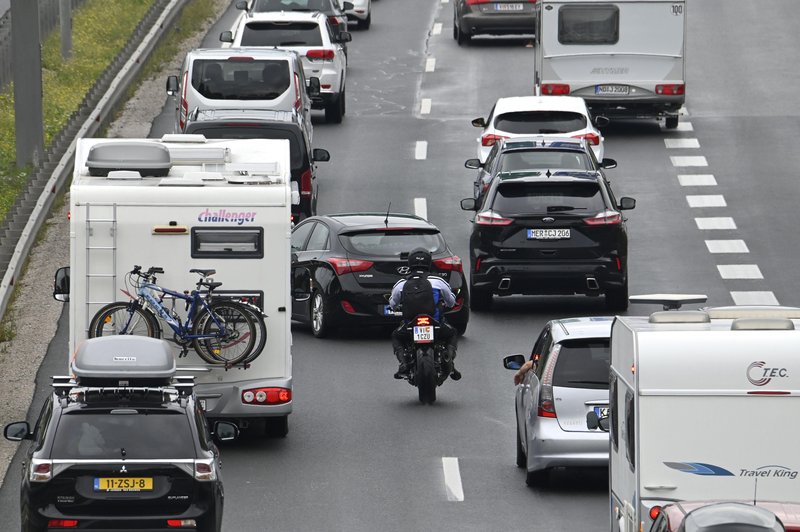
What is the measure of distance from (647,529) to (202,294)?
718 cm

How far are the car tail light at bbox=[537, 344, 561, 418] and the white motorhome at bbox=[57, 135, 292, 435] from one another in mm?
2965

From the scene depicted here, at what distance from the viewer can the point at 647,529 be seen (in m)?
12.5

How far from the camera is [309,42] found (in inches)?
1523

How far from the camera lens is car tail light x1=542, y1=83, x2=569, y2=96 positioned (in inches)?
1506

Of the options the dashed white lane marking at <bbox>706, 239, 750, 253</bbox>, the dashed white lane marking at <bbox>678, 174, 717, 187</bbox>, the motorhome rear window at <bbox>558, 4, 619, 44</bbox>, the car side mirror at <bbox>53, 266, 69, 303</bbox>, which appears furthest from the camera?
the motorhome rear window at <bbox>558, 4, 619, 44</bbox>

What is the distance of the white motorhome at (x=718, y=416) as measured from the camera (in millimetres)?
12547

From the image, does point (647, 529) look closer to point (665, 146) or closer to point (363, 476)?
point (363, 476)

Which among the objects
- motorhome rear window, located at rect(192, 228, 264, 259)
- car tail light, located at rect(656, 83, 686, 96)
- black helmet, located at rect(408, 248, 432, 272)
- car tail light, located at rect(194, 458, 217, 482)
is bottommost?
black helmet, located at rect(408, 248, 432, 272)

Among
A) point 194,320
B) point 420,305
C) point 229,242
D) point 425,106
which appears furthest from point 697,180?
point 194,320

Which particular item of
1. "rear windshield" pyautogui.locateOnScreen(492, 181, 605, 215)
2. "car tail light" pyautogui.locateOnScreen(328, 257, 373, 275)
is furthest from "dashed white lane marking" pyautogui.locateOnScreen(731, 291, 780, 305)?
"car tail light" pyautogui.locateOnScreen(328, 257, 373, 275)

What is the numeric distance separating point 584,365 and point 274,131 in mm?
12170

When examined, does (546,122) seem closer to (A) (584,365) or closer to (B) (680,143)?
(B) (680,143)

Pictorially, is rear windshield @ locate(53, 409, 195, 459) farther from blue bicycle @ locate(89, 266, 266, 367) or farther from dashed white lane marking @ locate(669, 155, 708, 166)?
dashed white lane marking @ locate(669, 155, 708, 166)

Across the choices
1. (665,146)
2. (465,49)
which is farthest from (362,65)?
(665,146)
